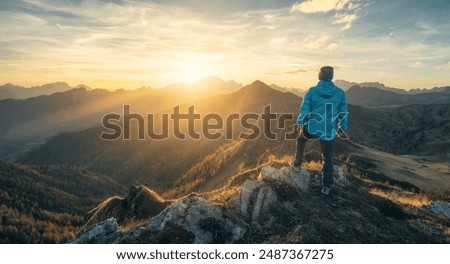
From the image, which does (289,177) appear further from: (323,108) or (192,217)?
(192,217)

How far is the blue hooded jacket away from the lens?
38.5 feet

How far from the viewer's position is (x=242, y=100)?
18912 centimetres

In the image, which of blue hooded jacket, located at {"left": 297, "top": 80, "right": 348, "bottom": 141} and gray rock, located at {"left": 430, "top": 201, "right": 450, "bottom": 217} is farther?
gray rock, located at {"left": 430, "top": 201, "right": 450, "bottom": 217}

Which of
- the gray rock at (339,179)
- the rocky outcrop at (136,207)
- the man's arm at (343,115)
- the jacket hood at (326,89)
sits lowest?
the rocky outcrop at (136,207)

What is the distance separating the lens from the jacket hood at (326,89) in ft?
38.2

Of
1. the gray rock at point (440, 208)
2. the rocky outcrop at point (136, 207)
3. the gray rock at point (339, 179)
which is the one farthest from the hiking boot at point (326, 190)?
the rocky outcrop at point (136, 207)

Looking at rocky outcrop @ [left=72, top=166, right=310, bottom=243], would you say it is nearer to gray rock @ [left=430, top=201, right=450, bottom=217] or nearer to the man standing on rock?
the man standing on rock

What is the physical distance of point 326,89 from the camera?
11.7 m

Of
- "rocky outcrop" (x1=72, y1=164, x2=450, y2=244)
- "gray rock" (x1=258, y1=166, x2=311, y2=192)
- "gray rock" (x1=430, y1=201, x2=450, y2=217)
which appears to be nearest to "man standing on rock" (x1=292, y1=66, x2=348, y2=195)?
"gray rock" (x1=258, y1=166, x2=311, y2=192)

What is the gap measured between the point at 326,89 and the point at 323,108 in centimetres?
61

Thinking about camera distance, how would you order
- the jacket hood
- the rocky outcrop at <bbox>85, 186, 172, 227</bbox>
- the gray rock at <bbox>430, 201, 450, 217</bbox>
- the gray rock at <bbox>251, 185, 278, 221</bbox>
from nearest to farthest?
1. the gray rock at <bbox>251, 185, 278, 221</bbox>
2. the jacket hood
3. the gray rock at <bbox>430, 201, 450, 217</bbox>
4. the rocky outcrop at <bbox>85, 186, 172, 227</bbox>

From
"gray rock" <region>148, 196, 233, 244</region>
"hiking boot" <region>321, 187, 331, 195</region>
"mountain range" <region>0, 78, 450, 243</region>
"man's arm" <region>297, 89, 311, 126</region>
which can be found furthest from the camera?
"hiking boot" <region>321, 187, 331, 195</region>

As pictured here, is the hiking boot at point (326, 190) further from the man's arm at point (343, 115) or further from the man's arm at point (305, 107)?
the man's arm at point (305, 107)
